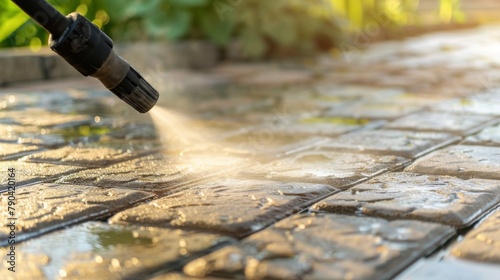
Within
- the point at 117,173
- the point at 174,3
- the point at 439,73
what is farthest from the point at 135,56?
the point at 117,173

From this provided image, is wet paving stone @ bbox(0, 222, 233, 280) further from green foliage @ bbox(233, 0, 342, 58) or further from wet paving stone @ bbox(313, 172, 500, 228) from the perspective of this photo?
green foliage @ bbox(233, 0, 342, 58)

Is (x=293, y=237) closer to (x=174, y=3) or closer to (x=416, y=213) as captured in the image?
(x=416, y=213)

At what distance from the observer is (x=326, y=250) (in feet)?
5.10

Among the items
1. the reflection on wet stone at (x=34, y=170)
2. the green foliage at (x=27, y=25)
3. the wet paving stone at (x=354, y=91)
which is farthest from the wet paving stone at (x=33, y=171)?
the green foliage at (x=27, y=25)

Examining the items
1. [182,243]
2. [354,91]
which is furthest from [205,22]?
[182,243]

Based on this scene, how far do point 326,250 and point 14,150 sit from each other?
1518mm

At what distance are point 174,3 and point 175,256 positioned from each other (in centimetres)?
449

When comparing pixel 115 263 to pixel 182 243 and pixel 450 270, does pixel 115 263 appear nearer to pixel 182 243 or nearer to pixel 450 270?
pixel 182 243

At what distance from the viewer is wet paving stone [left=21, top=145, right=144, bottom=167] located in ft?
8.38

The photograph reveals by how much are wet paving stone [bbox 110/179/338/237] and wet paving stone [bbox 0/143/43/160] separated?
0.80 metres

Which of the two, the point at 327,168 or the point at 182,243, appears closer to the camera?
the point at 182,243

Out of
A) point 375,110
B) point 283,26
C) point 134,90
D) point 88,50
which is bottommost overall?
point 375,110

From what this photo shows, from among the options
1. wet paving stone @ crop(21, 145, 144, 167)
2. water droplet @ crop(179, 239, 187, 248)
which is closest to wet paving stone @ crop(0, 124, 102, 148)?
wet paving stone @ crop(21, 145, 144, 167)

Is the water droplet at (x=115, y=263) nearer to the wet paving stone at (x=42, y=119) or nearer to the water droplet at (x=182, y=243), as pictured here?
the water droplet at (x=182, y=243)
